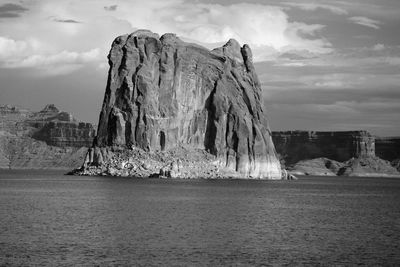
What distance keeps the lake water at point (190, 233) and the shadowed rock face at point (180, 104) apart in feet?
242

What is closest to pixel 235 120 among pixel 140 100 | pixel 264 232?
pixel 140 100

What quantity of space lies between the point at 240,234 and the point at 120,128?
108896mm

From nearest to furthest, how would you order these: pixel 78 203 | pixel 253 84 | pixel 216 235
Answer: pixel 216 235, pixel 78 203, pixel 253 84

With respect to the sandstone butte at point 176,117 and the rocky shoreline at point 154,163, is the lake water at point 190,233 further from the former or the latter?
the sandstone butte at point 176,117

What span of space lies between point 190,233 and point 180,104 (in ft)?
381

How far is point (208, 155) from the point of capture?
170 meters

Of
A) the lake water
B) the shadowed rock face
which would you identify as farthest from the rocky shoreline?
the lake water

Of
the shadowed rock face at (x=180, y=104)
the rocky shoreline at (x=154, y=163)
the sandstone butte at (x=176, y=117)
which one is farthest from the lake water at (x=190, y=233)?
the shadowed rock face at (x=180, y=104)

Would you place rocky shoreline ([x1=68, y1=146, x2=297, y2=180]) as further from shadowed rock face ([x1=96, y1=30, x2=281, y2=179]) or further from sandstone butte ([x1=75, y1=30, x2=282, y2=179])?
shadowed rock face ([x1=96, y1=30, x2=281, y2=179])

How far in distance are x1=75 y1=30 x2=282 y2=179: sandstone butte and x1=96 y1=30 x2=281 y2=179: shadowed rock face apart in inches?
8.3

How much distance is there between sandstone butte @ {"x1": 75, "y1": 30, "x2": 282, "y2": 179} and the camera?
16450 cm

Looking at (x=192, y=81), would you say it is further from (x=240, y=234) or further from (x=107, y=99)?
(x=240, y=234)

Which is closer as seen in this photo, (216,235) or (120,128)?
(216,235)

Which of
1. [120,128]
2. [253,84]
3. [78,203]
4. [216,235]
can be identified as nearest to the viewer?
[216,235]
